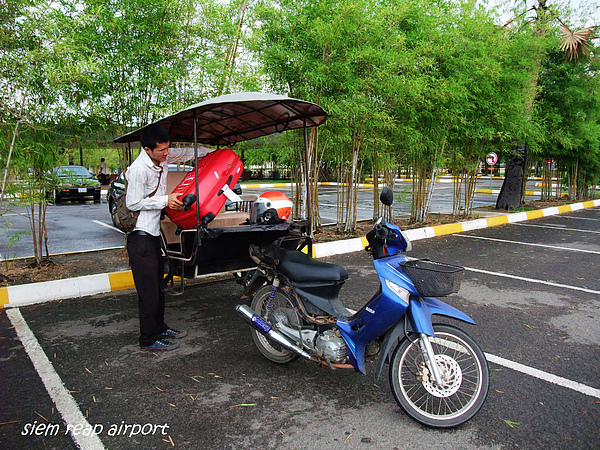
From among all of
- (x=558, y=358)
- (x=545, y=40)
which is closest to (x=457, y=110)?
(x=545, y=40)

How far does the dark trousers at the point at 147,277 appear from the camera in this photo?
12.3 ft

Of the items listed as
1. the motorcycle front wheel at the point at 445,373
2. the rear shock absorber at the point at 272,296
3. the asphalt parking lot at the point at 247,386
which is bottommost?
the asphalt parking lot at the point at 247,386

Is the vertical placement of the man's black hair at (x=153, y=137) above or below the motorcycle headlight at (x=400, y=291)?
above

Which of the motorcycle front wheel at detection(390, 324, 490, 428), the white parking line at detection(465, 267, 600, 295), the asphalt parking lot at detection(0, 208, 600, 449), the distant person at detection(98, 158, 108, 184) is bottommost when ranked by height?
the asphalt parking lot at detection(0, 208, 600, 449)

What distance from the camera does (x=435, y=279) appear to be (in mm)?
2672

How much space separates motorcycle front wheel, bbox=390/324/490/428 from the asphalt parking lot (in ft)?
0.34

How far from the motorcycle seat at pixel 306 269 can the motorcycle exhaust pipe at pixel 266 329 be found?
41 cm

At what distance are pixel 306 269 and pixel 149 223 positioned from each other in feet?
4.68

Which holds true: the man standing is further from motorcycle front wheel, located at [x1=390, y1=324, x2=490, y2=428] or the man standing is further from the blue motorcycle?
motorcycle front wheel, located at [x1=390, y1=324, x2=490, y2=428]

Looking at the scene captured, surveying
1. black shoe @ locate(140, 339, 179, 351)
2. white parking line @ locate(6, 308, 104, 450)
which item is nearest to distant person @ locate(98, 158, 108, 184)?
white parking line @ locate(6, 308, 104, 450)

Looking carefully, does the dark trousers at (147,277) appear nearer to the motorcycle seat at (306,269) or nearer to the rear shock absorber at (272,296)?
the rear shock absorber at (272,296)

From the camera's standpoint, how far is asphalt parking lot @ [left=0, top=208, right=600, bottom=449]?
104 inches

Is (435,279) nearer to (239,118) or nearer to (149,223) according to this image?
(149,223)

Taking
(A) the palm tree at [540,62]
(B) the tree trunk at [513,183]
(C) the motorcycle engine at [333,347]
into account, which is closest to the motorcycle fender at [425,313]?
(C) the motorcycle engine at [333,347]
